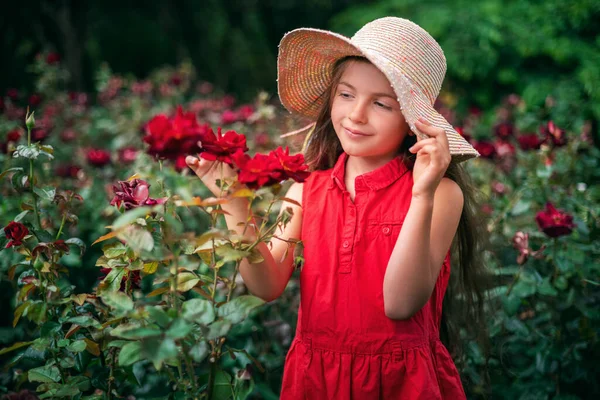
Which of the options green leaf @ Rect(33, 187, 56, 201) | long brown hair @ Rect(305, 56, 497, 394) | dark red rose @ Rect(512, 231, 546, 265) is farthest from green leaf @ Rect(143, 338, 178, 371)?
dark red rose @ Rect(512, 231, 546, 265)

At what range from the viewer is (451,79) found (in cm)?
518

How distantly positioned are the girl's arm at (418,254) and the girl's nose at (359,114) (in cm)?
23

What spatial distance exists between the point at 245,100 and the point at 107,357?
634 cm

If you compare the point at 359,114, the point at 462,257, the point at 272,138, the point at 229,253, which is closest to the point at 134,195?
the point at 229,253

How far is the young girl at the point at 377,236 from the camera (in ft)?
3.97

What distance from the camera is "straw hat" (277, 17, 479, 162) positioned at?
124cm

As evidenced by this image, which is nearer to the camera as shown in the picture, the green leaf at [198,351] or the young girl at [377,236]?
the green leaf at [198,351]

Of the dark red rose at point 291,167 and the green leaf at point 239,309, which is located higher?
the dark red rose at point 291,167

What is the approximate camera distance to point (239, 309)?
992 millimetres

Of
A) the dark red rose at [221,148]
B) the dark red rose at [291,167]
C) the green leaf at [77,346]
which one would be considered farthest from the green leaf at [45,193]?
the dark red rose at [291,167]

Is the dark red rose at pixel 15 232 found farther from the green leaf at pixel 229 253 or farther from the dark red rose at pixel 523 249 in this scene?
the dark red rose at pixel 523 249

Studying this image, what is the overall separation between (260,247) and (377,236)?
11.2 inches

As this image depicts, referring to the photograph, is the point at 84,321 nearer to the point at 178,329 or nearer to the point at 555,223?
the point at 178,329

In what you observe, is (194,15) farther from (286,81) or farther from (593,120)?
(286,81)
